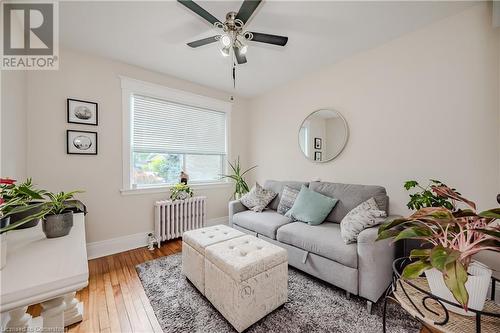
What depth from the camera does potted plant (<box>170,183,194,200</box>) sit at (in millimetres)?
3041

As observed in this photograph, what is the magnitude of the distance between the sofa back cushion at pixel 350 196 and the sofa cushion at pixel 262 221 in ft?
1.91

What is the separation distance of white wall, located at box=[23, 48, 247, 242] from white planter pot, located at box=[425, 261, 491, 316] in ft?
10.1

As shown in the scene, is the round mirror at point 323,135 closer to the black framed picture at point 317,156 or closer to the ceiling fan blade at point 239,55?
the black framed picture at point 317,156

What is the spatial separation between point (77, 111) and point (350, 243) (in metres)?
3.32

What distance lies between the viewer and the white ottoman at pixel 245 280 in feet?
4.50

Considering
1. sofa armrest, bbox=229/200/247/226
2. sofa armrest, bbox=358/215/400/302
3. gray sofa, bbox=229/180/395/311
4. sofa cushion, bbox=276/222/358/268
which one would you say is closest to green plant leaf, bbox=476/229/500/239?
gray sofa, bbox=229/180/395/311

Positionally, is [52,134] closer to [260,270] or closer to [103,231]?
[103,231]

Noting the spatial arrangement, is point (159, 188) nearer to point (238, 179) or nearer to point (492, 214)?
point (238, 179)

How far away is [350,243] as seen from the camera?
1747 millimetres

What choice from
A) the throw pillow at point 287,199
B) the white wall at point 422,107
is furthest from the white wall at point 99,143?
the white wall at point 422,107

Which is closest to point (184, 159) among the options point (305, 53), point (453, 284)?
point (305, 53)

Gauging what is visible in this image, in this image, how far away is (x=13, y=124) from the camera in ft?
5.67

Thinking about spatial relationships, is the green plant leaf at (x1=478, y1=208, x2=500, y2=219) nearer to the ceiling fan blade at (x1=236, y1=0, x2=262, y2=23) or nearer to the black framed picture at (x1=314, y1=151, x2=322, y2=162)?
the ceiling fan blade at (x1=236, y1=0, x2=262, y2=23)

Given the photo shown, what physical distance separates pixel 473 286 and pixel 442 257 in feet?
0.85
